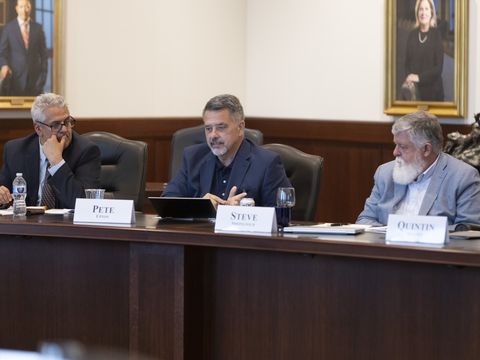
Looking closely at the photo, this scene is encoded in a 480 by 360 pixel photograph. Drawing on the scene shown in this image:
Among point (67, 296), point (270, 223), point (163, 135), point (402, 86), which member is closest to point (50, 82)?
point (163, 135)

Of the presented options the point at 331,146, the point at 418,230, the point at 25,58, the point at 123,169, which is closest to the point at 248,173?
the point at 123,169

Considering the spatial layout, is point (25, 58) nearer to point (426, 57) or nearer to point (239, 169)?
point (426, 57)

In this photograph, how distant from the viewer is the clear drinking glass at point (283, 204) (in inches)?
175

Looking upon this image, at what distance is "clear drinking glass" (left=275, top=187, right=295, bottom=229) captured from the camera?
4.45 meters

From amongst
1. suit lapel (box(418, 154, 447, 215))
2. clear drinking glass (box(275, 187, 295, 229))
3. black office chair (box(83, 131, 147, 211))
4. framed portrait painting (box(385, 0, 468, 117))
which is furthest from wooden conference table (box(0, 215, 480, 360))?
framed portrait painting (box(385, 0, 468, 117))

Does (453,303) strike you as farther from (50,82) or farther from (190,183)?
(50,82)

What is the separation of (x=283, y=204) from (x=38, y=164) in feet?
5.34

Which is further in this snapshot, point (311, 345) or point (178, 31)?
point (178, 31)

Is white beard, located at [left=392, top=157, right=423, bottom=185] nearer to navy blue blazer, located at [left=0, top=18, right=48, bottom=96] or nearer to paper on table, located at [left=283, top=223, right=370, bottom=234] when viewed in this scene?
paper on table, located at [left=283, top=223, right=370, bottom=234]

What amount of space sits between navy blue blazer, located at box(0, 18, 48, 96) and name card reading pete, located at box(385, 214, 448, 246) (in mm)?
4374

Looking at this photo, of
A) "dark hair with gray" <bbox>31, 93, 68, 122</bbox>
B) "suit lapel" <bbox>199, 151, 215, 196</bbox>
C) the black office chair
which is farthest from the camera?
the black office chair

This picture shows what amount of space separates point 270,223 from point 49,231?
0.99 meters

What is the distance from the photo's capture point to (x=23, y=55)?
7809 millimetres

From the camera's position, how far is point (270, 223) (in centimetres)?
427
